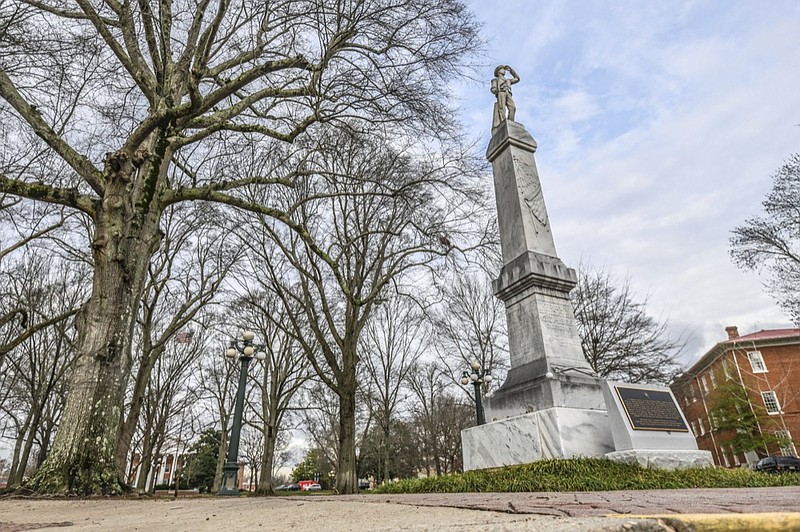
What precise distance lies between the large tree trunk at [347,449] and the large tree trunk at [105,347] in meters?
7.32

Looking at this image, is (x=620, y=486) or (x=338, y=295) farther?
(x=338, y=295)

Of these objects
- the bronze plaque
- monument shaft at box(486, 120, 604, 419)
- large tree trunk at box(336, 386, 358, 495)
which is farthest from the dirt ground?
large tree trunk at box(336, 386, 358, 495)

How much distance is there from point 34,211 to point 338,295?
10546 millimetres

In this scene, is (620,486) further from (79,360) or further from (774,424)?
(774,424)

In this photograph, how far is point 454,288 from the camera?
21.4 metres

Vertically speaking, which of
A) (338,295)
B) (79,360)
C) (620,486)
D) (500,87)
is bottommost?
(620,486)

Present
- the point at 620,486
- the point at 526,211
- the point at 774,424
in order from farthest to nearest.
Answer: the point at 774,424
the point at 526,211
the point at 620,486

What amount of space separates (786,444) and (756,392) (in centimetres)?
492

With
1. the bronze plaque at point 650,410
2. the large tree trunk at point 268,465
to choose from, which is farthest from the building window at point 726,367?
the bronze plaque at point 650,410

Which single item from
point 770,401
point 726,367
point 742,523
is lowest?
point 742,523

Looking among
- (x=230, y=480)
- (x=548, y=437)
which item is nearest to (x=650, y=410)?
(x=548, y=437)

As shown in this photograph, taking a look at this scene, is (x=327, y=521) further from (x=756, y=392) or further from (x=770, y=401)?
(x=770, y=401)

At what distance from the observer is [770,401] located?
3444 centimetres

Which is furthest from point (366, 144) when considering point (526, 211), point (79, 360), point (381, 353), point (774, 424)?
point (774, 424)
